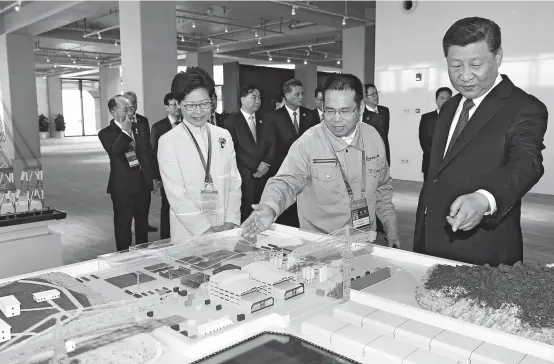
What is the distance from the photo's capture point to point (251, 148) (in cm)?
527

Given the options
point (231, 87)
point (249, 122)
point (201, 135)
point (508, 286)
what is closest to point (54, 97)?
point (231, 87)

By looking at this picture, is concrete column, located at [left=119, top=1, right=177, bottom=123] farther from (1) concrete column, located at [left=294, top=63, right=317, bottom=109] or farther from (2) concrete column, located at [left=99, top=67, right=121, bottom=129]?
(2) concrete column, located at [left=99, top=67, right=121, bottom=129]

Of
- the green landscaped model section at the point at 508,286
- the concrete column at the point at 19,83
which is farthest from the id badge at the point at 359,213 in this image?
the concrete column at the point at 19,83

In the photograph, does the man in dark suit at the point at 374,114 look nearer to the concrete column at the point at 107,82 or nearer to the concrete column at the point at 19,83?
the concrete column at the point at 19,83

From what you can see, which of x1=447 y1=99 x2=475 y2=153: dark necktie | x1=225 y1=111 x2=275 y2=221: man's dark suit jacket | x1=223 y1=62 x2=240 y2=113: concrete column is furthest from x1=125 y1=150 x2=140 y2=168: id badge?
x1=223 y1=62 x2=240 y2=113: concrete column

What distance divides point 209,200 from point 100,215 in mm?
4606

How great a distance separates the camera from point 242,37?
51.3ft

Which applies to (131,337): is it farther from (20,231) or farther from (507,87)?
(20,231)

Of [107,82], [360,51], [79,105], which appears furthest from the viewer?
[79,105]

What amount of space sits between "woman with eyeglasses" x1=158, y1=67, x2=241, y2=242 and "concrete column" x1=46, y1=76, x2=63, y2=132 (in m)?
26.7

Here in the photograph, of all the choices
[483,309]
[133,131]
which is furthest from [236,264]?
[133,131]

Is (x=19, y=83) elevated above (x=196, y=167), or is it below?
above

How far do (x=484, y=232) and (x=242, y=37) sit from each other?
1469 cm

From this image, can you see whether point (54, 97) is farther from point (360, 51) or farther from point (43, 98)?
point (360, 51)
